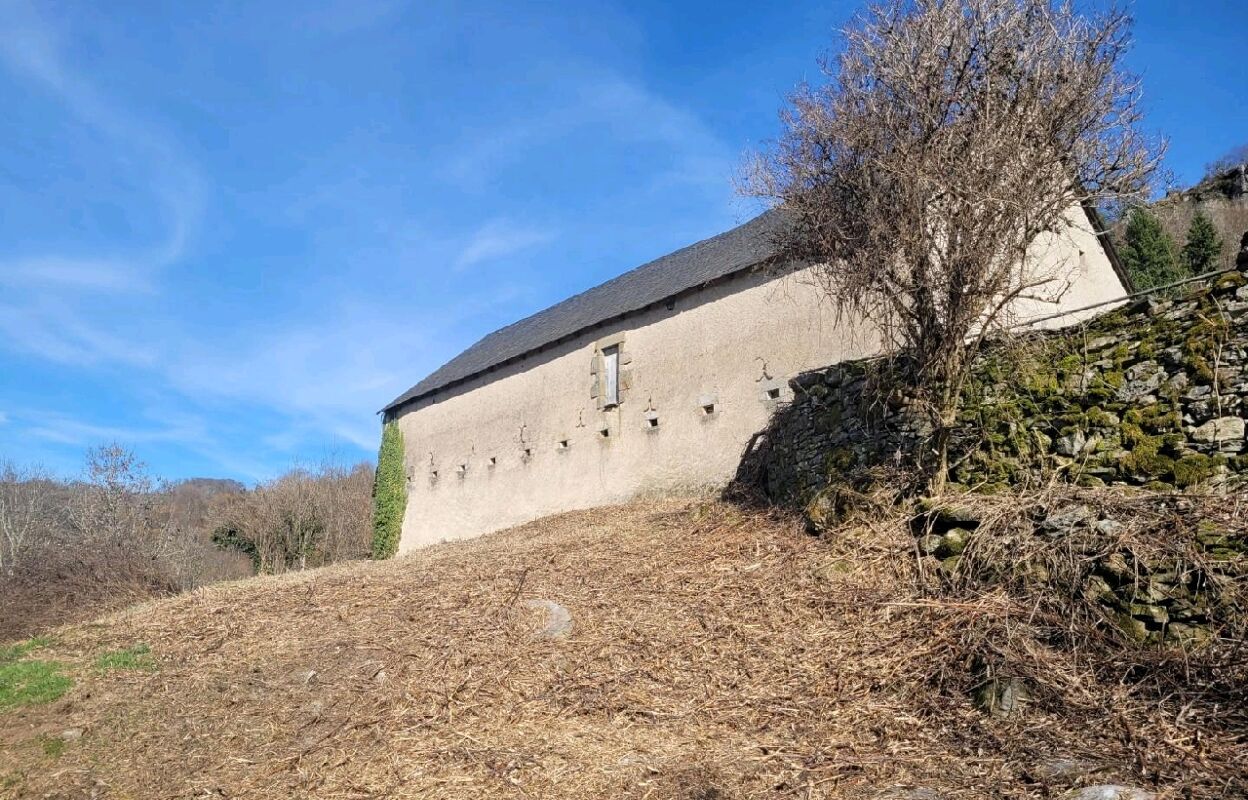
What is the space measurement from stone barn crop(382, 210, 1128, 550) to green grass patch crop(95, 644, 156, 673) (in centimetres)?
824

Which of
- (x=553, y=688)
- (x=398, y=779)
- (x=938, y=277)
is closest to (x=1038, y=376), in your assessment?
(x=938, y=277)

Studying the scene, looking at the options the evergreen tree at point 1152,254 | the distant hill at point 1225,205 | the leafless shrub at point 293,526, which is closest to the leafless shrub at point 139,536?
the leafless shrub at point 293,526

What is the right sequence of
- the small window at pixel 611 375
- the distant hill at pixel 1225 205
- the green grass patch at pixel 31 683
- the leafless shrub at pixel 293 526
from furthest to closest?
the distant hill at pixel 1225 205
the leafless shrub at pixel 293 526
the small window at pixel 611 375
the green grass patch at pixel 31 683

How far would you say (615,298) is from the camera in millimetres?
18156

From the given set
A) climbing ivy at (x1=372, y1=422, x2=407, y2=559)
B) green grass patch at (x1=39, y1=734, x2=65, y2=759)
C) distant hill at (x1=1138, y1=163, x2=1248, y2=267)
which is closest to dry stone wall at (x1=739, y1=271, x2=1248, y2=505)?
green grass patch at (x1=39, y1=734, x2=65, y2=759)

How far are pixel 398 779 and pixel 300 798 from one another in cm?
63

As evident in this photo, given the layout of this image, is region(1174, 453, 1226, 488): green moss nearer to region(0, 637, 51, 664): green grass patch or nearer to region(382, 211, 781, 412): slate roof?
region(382, 211, 781, 412): slate roof

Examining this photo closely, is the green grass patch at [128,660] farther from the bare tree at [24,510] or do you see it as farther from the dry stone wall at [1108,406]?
the bare tree at [24,510]

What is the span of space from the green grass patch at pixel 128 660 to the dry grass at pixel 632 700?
150mm

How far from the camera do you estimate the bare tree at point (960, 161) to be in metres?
7.18

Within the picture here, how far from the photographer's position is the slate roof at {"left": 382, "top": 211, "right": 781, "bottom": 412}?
15.0 metres

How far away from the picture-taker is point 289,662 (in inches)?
305

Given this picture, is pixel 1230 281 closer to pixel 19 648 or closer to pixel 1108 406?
pixel 1108 406

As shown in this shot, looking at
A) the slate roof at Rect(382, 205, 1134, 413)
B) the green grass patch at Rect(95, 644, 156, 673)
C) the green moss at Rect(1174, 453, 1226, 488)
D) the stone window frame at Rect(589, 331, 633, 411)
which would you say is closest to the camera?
the green moss at Rect(1174, 453, 1226, 488)
